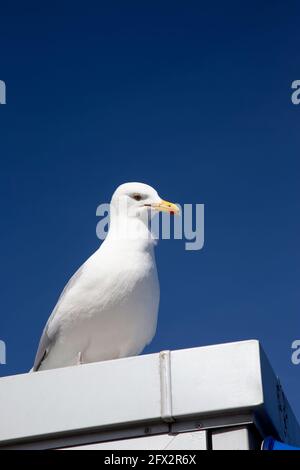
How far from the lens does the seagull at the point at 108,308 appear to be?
6250 millimetres

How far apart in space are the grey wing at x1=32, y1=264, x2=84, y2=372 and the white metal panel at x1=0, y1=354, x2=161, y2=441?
1.61 meters

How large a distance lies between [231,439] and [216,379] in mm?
300

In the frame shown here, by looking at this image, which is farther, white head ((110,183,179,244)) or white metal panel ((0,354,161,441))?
white head ((110,183,179,244))

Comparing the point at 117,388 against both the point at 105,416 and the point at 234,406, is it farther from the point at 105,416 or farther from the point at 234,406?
the point at 234,406

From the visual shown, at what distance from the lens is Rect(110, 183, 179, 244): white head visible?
688cm

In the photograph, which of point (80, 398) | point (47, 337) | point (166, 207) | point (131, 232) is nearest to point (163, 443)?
point (80, 398)

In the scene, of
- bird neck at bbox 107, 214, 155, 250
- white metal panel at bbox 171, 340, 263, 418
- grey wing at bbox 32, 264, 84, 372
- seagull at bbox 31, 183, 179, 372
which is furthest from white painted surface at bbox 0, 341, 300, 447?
bird neck at bbox 107, 214, 155, 250

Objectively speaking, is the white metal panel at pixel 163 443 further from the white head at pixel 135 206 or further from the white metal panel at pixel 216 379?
the white head at pixel 135 206

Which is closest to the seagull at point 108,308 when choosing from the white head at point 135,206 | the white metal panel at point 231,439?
the white head at point 135,206

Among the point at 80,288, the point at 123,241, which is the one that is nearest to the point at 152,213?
the point at 123,241

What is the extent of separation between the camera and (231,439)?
4445mm

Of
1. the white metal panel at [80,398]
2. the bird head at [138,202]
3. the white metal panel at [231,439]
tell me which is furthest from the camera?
the bird head at [138,202]

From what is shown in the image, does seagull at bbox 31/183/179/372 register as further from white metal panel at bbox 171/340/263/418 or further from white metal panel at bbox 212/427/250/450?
white metal panel at bbox 212/427/250/450

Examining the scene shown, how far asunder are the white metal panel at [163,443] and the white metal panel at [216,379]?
0.12 meters
